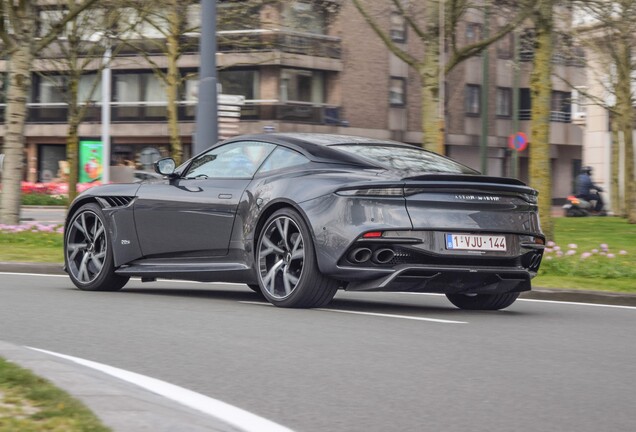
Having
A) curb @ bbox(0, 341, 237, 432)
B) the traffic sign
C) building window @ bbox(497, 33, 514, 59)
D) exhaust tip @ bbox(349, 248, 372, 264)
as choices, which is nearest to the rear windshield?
exhaust tip @ bbox(349, 248, 372, 264)

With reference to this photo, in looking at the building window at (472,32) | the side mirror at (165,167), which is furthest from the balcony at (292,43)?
the side mirror at (165,167)

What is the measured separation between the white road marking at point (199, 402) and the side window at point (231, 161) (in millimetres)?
3917

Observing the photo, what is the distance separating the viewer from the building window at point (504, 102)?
67.2 m

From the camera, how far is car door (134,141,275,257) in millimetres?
10422

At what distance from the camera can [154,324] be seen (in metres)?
8.59

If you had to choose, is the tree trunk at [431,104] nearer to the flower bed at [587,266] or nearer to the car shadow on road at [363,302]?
the flower bed at [587,266]

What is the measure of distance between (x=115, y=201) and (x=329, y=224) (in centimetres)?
286

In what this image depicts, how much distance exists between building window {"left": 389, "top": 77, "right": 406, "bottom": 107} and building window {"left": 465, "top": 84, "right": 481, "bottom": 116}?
489 centimetres

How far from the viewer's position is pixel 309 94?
2237 inches

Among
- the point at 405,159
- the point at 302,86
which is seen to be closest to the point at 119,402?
the point at 405,159

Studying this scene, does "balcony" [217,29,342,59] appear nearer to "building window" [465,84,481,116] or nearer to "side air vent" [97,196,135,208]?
"building window" [465,84,481,116]

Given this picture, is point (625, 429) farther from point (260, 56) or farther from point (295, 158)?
point (260, 56)

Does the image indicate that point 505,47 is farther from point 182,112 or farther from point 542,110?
point 542,110

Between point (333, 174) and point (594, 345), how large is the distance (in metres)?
2.52
